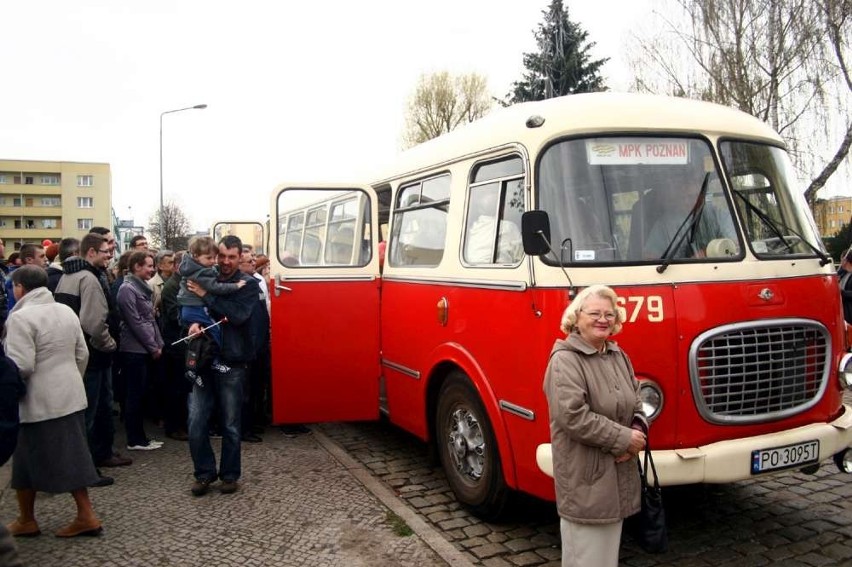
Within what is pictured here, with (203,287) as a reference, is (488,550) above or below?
below

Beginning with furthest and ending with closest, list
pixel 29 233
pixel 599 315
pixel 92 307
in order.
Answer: pixel 29 233 < pixel 92 307 < pixel 599 315

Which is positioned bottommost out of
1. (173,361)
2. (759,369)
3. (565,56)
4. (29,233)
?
(173,361)

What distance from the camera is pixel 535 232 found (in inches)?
165

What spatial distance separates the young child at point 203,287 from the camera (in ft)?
17.9

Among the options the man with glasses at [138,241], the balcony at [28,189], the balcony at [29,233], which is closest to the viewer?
the man with glasses at [138,241]

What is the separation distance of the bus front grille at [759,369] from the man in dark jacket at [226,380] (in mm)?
3385

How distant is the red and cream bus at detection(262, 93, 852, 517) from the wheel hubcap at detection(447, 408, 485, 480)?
0.02 metres

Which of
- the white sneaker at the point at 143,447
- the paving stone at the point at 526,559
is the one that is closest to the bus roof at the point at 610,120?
the paving stone at the point at 526,559

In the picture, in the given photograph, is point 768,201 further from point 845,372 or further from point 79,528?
point 79,528

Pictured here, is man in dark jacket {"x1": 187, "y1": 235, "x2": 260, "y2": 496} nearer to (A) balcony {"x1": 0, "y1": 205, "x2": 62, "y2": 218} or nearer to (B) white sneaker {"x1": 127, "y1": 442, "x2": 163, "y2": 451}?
(B) white sneaker {"x1": 127, "y1": 442, "x2": 163, "y2": 451}

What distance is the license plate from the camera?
4.13 metres

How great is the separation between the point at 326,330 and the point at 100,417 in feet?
7.04

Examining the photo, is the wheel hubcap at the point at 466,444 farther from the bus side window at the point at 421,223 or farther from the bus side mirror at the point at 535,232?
the bus side mirror at the point at 535,232

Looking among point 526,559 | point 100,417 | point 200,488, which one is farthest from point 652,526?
point 100,417
